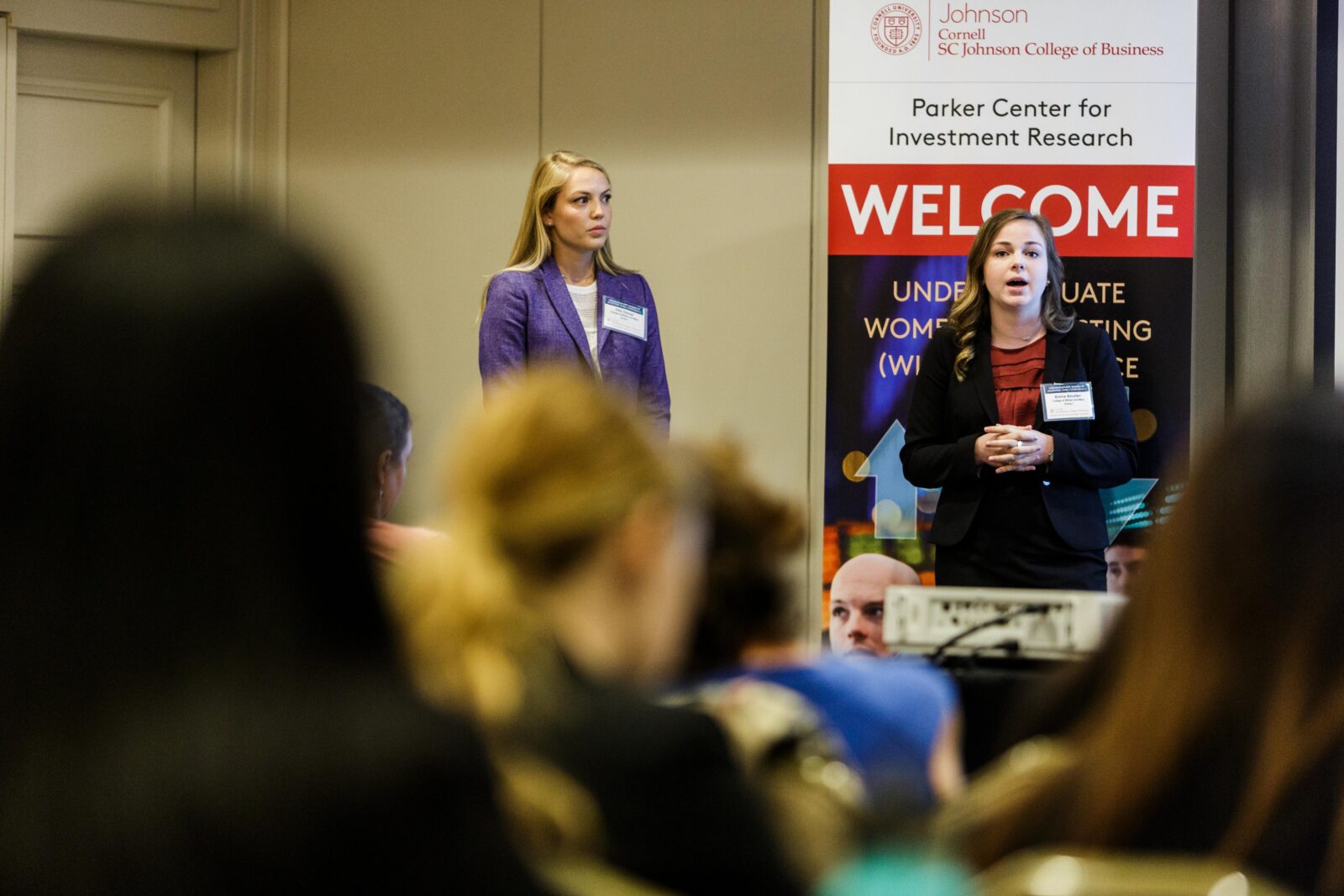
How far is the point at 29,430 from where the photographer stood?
77 centimetres

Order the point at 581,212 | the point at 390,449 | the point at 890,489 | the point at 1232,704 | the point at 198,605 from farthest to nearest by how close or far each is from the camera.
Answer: the point at 890,489
the point at 581,212
the point at 390,449
the point at 1232,704
the point at 198,605

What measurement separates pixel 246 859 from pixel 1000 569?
4613 millimetres

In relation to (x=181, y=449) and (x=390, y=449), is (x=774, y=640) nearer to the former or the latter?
(x=181, y=449)

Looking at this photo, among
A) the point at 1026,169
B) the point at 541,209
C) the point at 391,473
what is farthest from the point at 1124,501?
the point at 391,473

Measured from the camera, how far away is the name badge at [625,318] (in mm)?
5590

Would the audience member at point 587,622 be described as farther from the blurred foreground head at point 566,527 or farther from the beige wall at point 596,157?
the beige wall at point 596,157

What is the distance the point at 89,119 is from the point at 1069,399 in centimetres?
431

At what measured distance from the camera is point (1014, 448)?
16.7ft

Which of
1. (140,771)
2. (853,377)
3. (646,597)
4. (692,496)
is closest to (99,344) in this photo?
(140,771)

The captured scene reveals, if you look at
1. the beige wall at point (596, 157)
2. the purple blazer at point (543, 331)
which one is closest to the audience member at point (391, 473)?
the purple blazer at point (543, 331)

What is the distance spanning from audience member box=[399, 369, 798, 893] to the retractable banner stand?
167 inches

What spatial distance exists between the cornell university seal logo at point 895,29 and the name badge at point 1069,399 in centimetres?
128

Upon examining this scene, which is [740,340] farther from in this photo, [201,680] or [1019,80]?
[201,680]

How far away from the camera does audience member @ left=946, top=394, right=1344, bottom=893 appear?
4.07 ft
